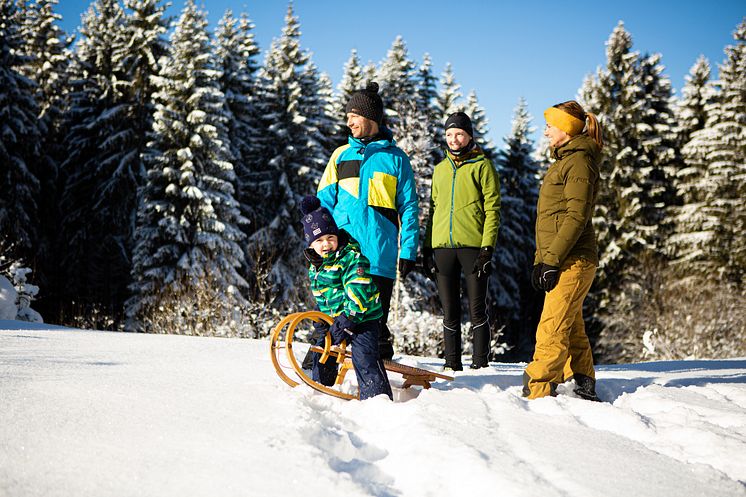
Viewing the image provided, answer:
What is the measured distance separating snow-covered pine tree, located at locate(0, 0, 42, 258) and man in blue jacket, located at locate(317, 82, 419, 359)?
17.8 metres

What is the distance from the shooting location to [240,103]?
71.3 ft

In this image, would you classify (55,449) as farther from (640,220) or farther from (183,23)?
(640,220)

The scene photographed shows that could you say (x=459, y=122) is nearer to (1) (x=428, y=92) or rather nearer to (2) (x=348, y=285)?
(2) (x=348, y=285)

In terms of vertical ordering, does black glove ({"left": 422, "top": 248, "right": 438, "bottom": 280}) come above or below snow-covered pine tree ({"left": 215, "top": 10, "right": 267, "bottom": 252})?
below

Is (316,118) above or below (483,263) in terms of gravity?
above

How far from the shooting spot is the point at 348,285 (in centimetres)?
316

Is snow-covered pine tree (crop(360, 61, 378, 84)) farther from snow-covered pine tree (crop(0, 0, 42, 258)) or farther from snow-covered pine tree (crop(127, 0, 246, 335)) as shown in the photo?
snow-covered pine tree (crop(0, 0, 42, 258))

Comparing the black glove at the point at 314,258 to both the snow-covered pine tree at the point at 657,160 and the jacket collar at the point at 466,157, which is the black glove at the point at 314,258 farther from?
the snow-covered pine tree at the point at 657,160

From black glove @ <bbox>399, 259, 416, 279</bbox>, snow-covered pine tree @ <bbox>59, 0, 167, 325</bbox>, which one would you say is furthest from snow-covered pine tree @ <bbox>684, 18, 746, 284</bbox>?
snow-covered pine tree @ <bbox>59, 0, 167, 325</bbox>

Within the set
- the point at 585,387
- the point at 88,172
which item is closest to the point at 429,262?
the point at 585,387

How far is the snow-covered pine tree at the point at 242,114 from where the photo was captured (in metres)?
21.3

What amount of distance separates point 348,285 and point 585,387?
6.13ft

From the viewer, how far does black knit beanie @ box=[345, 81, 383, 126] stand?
12.4 ft

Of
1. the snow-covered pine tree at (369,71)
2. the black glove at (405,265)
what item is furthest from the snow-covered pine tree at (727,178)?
the black glove at (405,265)
